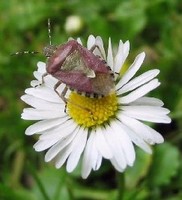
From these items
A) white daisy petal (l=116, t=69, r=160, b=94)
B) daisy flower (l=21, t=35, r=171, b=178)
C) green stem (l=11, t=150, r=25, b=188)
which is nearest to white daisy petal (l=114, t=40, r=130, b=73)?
daisy flower (l=21, t=35, r=171, b=178)

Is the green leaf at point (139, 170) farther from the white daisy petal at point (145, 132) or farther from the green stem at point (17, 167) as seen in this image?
the white daisy petal at point (145, 132)

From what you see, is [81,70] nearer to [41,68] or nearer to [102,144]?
[102,144]

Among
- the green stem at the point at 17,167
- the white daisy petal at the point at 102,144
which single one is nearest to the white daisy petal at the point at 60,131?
the white daisy petal at the point at 102,144

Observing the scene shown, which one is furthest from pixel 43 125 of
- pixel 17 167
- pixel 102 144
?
pixel 17 167

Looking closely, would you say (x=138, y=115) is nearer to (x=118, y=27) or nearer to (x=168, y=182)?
(x=168, y=182)

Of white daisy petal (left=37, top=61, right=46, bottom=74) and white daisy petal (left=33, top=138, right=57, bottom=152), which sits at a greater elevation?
white daisy petal (left=37, top=61, right=46, bottom=74)

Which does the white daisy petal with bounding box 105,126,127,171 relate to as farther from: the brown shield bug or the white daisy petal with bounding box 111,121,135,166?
the brown shield bug

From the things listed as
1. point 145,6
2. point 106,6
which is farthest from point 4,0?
point 145,6
